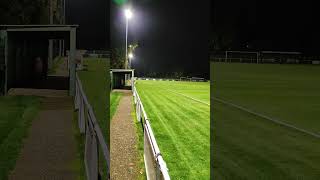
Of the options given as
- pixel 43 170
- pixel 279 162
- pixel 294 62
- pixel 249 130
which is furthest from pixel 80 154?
pixel 294 62

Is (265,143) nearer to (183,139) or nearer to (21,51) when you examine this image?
(183,139)

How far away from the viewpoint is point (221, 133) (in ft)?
38.0

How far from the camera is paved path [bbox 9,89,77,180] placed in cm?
700

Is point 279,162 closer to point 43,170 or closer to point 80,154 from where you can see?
point 80,154

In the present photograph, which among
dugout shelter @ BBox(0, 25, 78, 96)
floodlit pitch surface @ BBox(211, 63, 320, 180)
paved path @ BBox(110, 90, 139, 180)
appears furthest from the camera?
dugout shelter @ BBox(0, 25, 78, 96)

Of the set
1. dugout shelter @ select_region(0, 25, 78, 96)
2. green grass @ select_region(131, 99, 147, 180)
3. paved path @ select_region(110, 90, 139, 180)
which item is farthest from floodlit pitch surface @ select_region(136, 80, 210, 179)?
dugout shelter @ select_region(0, 25, 78, 96)

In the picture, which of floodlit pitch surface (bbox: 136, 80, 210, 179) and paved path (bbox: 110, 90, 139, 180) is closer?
paved path (bbox: 110, 90, 139, 180)

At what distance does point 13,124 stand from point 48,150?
3.53 metres

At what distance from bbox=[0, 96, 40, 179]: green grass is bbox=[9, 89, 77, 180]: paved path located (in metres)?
0.15

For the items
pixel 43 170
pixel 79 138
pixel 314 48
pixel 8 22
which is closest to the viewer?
pixel 43 170

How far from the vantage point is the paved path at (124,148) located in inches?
293

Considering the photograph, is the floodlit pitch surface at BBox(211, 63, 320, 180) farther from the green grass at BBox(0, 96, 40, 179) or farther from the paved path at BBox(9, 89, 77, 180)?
the green grass at BBox(0, 96, 40, 179)

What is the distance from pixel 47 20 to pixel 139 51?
20073 millimetres

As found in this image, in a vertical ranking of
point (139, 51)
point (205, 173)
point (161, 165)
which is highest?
point (139, 51)
